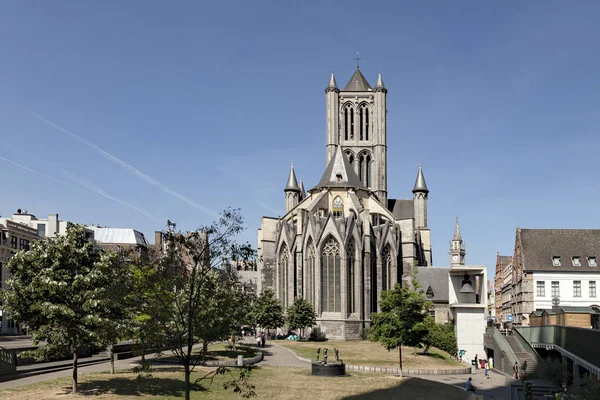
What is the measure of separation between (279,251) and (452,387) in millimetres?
45421

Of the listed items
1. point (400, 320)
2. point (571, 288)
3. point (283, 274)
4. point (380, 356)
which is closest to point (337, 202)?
point (283, 274)

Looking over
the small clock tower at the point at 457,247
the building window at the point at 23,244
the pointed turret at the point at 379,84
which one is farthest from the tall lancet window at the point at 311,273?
the small clock tower at the point at 457,247

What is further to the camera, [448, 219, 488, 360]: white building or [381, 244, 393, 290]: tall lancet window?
[381, 244, 393, 290]: tall lancet window

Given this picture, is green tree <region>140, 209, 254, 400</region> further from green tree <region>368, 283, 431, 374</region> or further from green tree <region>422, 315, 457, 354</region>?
green tree <region>422, 315, 457, 354</region>

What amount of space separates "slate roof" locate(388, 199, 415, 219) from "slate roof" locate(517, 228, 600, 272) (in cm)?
3366

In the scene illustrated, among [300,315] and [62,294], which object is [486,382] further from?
Result: [300,315]

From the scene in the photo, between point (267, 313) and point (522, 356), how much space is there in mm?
32950

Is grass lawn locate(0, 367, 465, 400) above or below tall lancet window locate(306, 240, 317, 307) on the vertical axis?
below

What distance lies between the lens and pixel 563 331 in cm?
3900

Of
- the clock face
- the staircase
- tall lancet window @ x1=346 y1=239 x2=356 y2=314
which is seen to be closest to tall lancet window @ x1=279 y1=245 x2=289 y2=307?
tall lancet window @ x1=346 y1=239 x2=356 y2=314

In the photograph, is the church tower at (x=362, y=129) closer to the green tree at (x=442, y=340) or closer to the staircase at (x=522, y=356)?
the green tree at (x=442, y=340)

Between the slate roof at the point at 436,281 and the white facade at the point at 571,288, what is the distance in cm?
1472

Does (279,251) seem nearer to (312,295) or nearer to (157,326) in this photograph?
(312,295)

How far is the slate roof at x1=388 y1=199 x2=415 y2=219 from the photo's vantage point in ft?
359
